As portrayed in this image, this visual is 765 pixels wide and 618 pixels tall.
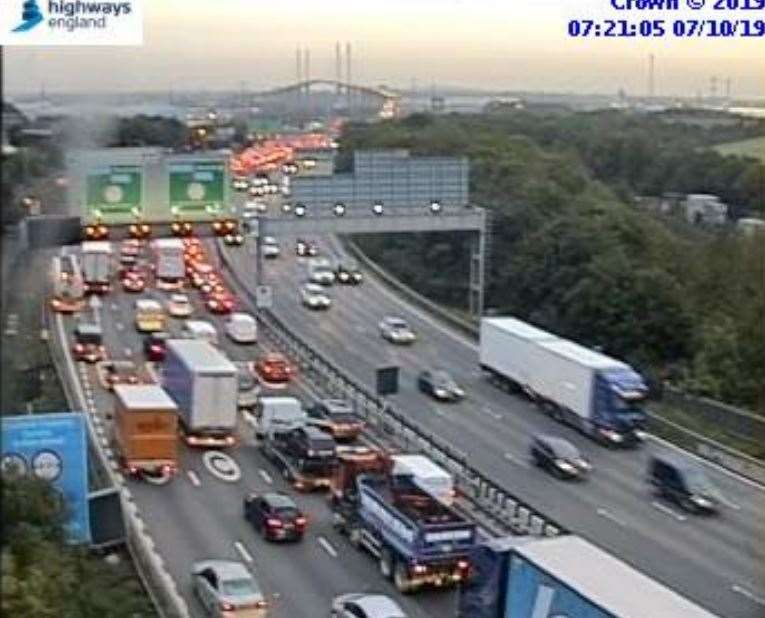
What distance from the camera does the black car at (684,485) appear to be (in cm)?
416

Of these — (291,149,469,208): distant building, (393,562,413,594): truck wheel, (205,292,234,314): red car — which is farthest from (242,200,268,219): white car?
(393,562,413,594): truck wheel

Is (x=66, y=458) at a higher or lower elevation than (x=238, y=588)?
higher

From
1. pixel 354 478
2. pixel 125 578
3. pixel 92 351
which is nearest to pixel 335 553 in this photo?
pixel 354 478

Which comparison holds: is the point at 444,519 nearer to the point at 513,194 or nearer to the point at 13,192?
the point at 13,192

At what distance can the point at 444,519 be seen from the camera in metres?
3.27

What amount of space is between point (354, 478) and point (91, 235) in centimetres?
100

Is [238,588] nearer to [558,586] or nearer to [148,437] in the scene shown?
[558,586]

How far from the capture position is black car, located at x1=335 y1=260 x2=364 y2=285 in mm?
8070

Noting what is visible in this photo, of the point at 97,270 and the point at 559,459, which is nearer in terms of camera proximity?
the point at 559,459

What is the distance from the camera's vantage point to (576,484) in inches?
176

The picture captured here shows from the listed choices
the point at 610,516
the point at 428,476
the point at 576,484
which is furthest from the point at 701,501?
the point at 428,476

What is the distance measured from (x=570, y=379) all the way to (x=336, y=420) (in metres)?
1.00

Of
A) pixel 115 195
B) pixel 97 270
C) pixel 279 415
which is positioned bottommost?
pixel 279 415

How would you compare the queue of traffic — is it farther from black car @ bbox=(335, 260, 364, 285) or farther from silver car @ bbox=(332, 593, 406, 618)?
black car @ bbox=(335, 260, 364, 285)
